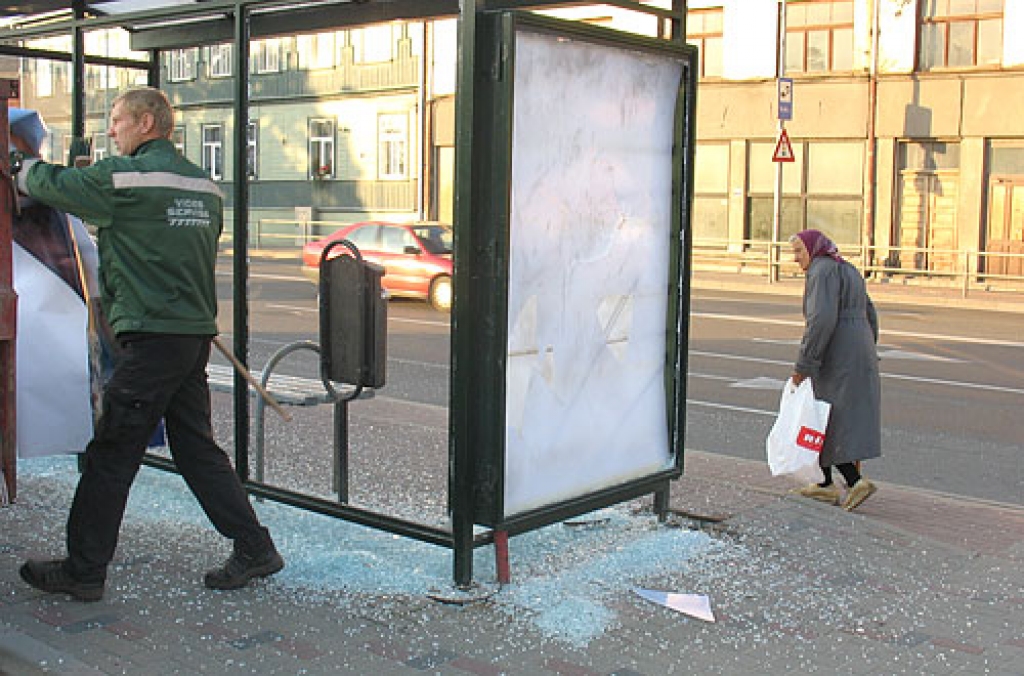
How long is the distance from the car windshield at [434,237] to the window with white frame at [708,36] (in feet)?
37.7

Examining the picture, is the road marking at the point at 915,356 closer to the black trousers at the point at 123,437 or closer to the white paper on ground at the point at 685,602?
the white paper on ground at the point at 685,602

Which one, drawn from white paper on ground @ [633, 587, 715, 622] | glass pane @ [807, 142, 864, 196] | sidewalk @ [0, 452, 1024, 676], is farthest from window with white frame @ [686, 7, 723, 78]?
white paper on ground @ [633, 587, 715, 622]

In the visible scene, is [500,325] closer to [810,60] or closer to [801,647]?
[801,647]

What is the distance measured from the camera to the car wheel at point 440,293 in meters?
19.1

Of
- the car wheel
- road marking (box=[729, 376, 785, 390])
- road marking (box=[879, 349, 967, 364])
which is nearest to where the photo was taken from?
road marking (box=[729, 376, 785, 390])

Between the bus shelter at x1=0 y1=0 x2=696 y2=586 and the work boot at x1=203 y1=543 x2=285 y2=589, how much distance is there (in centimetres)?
47

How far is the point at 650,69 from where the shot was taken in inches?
223

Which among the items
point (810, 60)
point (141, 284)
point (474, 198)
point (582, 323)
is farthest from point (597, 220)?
point (810, 60)

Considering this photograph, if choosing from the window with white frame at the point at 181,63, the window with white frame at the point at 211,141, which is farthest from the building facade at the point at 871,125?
the window with white frame at the point at 181,63

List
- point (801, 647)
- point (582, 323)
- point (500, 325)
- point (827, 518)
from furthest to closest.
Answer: point (827, 518)
point (582, 323)
point (500, 325)
point (801, 647)

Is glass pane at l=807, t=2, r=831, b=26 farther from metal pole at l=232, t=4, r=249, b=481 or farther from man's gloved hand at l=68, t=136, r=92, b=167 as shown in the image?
metal pole at l=232, t=4, r=249, b=481

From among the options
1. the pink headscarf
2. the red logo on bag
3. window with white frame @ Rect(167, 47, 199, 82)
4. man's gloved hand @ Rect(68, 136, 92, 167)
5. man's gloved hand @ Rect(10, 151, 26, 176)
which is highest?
window with white frame @ Rect(167, 47, 199, 82)

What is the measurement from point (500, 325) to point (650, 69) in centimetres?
147

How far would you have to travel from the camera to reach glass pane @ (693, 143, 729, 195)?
96.2ft
